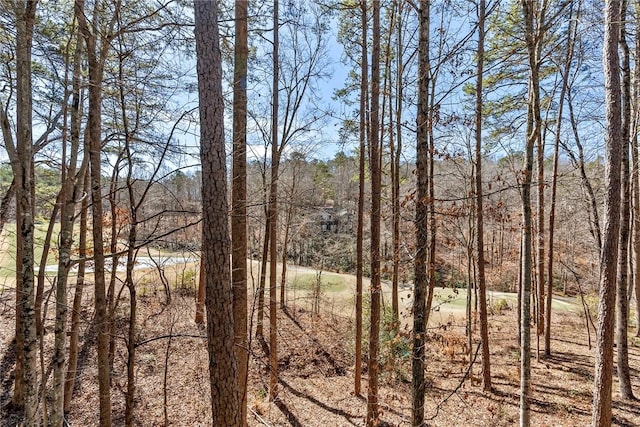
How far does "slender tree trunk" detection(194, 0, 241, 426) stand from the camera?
2820mm

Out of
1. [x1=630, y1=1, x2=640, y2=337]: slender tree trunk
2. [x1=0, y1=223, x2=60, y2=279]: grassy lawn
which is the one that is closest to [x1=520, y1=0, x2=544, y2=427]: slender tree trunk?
[x1=630, y1=1, x2=640, y2=337]: slender tree trunk

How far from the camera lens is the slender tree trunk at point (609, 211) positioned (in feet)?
13.7

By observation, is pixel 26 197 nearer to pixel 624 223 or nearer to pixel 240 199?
pixel 240 199

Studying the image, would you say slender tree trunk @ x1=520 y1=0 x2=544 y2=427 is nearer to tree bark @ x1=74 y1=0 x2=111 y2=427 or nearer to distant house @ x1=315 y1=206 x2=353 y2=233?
tree bark @ x1=74 y1=0 x2=111 y2=427

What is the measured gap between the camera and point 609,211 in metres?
4.22

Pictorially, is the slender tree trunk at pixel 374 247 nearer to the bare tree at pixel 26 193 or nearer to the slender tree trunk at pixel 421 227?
the slender tree trunk at pixel 421 227

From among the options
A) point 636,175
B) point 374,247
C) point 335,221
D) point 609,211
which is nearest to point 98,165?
point 374,247

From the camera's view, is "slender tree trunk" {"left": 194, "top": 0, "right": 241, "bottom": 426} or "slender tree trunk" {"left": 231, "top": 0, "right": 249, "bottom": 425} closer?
"slender tree trunk" {"left": 194, "top": 0, "right": 241, "bottom": 426}

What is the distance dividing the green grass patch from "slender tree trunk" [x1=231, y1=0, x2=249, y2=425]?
1022 centimetres

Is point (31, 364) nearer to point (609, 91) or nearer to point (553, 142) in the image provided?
point (609, 91)

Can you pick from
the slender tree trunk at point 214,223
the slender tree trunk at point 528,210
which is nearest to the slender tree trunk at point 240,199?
the slender tree trunk at point 214,223

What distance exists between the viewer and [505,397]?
6.57m

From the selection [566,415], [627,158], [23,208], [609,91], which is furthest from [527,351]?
[23,208]

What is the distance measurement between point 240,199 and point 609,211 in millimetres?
5022
